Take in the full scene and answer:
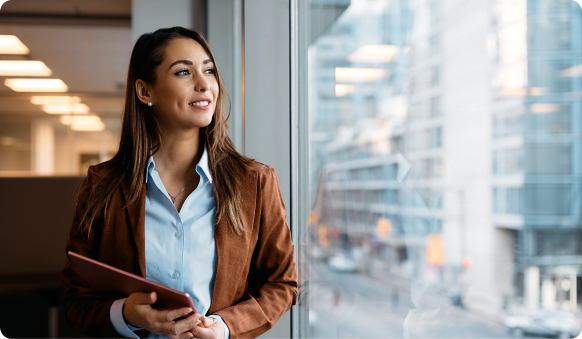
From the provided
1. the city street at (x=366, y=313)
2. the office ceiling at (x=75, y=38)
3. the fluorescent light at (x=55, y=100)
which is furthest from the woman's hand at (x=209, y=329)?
the fluorescent light at (x=55, y=100)

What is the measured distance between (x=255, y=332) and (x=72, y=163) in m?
8.22

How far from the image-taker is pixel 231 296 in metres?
1.07

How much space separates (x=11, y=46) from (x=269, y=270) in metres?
5.40

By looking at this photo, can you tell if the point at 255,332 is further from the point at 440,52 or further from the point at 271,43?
the point at 271,43

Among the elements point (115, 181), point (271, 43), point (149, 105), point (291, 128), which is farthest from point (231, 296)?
point (271, 43)

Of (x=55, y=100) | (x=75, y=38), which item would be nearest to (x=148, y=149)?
(x=75, y=38)

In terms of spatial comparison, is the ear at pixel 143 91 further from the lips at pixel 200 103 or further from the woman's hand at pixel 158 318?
the woman's hand at pixel 158 318

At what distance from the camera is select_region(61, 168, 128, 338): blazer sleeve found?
1015mm

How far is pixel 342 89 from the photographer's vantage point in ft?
3.61

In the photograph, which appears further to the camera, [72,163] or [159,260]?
[72,163]

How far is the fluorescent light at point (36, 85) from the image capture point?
602 cm

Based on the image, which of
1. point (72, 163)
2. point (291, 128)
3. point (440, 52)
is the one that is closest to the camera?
point (440, 52)

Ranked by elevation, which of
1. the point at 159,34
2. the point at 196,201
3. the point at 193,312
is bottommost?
the point at 193,312

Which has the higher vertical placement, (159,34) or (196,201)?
(159,34)
